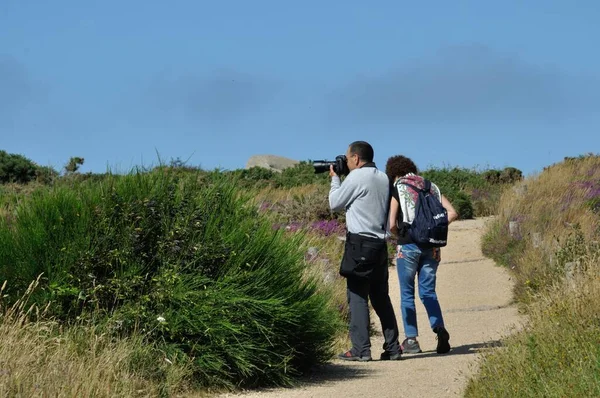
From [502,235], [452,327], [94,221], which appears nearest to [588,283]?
[452,327]

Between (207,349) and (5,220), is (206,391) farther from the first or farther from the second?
(5,220)

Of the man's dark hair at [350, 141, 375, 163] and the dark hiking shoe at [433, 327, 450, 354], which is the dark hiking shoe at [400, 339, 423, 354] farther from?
the man's dark hair at [350, 141, 375, 163]

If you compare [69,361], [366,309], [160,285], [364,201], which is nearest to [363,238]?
[364,201]

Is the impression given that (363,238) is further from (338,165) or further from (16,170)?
(16,170)

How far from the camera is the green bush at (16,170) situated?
3272cm

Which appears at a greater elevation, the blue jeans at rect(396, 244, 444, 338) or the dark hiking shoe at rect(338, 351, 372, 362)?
the blue jeans at rect(396, 244, 444, 338)

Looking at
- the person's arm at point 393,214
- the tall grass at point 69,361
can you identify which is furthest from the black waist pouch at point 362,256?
the tall grass at point 69,361

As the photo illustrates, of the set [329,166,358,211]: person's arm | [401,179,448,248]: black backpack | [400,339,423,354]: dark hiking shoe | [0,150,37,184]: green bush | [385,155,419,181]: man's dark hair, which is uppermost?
[0,150,37,184]: green bush

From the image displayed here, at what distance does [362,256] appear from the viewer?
9.73 meters

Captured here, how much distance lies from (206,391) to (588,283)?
432 cm

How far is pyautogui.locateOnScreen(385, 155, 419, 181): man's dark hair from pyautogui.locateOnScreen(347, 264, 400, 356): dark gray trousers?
133 centimetres

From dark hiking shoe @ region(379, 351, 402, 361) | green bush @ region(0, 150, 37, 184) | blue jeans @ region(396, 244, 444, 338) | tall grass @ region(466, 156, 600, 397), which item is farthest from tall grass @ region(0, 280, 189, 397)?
green bush @ region(0, 150, 37, 184)

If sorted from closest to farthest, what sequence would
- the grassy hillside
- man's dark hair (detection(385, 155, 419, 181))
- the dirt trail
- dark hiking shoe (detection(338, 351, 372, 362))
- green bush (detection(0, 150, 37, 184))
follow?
the grassy hillside → the dirt trail → dark hiking shoe (detection(338, 351, 372, 362)) → man's dark hair (detection(385, 155, 419, 181)) → green bush (detection(0, 150, 37, 184))

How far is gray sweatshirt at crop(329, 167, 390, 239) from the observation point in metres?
9.80
